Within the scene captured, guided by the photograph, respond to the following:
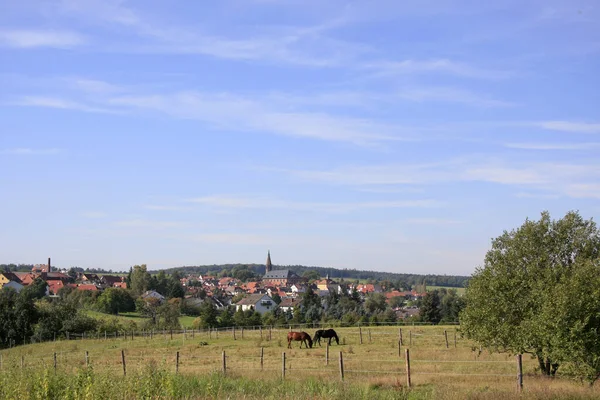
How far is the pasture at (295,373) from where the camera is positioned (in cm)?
1630

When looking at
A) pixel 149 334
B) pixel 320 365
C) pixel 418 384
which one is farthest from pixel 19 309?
pixel 418 384

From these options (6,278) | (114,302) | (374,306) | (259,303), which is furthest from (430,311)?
(6,278)

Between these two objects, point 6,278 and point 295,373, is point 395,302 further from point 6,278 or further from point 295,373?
point 295,373

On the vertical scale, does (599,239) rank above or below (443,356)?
above

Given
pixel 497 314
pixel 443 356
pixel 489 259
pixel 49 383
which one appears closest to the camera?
pixel 49 383

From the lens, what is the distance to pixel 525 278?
25625 millimetres

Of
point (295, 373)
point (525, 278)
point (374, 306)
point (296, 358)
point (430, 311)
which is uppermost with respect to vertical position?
point (525, 278)

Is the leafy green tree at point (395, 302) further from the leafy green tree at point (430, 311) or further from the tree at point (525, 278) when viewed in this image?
the tree at point (525, 278)

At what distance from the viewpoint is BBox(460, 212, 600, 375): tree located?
2441 centimetres

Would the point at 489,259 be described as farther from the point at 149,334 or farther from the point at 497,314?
the point at 149,334

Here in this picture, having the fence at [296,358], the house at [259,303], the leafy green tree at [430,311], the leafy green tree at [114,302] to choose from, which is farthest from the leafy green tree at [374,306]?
the fence at [296,358]

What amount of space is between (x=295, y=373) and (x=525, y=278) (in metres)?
10.3

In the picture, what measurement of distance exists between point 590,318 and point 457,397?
7086 mm

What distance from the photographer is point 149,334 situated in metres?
67.1
